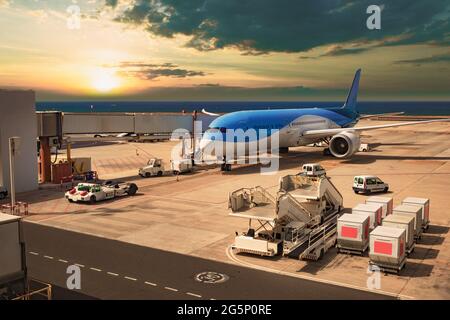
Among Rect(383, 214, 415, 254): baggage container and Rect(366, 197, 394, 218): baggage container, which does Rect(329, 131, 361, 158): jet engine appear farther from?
Rect(383, 214, 415, 254): baggage container

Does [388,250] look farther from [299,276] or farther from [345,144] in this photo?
[345,144]

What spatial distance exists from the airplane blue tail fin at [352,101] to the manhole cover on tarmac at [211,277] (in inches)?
2248

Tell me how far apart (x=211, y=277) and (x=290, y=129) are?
40565 mm

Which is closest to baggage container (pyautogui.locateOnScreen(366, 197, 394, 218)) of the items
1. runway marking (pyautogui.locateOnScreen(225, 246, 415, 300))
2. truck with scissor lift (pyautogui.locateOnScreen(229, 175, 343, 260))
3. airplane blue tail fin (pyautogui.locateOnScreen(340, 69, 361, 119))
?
truck with scissor lift (pyautogui.locateOnScreen(229, 175, 343, 260))

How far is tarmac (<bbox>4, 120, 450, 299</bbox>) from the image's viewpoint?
22000mm

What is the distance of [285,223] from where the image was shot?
26109mm

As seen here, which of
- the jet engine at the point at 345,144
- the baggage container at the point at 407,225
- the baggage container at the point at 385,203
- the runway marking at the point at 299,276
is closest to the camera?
the runway marking at the point at 299,276

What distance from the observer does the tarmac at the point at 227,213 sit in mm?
22000

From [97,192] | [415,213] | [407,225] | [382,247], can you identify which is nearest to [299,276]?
[382,247]

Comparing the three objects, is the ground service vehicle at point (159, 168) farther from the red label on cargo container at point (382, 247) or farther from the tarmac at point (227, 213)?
the red label on cargo container at point (382, 247)

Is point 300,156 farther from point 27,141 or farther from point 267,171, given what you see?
point 27,141

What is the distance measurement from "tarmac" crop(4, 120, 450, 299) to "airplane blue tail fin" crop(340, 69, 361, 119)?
12079 mm

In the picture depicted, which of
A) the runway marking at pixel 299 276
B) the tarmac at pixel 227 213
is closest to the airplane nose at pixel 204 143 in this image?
the tarmac at pixel 227 213
